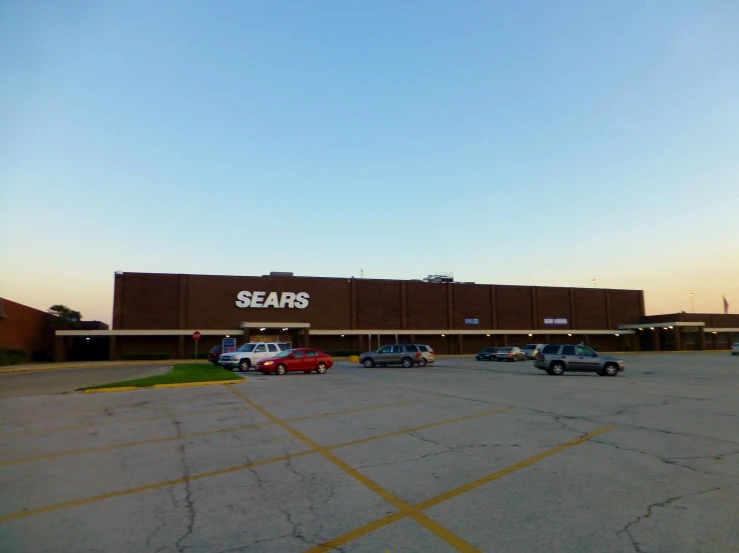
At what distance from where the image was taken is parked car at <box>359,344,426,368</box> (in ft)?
125

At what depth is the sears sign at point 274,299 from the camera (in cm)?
5506

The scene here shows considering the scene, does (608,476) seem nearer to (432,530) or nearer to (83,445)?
(432,530)

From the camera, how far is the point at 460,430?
10.9 metres

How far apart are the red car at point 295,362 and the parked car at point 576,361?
39.2 feet

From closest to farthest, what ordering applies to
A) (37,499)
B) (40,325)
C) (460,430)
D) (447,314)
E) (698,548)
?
(698,548), (37,499), (460,430), (40,325), (447,314)

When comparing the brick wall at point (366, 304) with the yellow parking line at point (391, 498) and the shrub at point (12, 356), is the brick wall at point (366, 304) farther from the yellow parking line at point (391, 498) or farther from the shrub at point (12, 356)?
the yellow parking line at point (391, 498)

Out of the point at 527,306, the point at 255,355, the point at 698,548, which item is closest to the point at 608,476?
the point at 698,548

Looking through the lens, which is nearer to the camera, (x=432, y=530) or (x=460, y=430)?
(x=432, y=530)

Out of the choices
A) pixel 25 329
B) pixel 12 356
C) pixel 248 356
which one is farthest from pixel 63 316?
pixel 248 356

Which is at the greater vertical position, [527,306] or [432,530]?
[527,306]

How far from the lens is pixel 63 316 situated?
5178cm

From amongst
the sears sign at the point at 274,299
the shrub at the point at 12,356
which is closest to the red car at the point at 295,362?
the shrub at the point at 12,356

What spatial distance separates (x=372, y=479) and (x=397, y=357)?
102ft

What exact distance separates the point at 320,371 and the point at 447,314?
36576 mm
